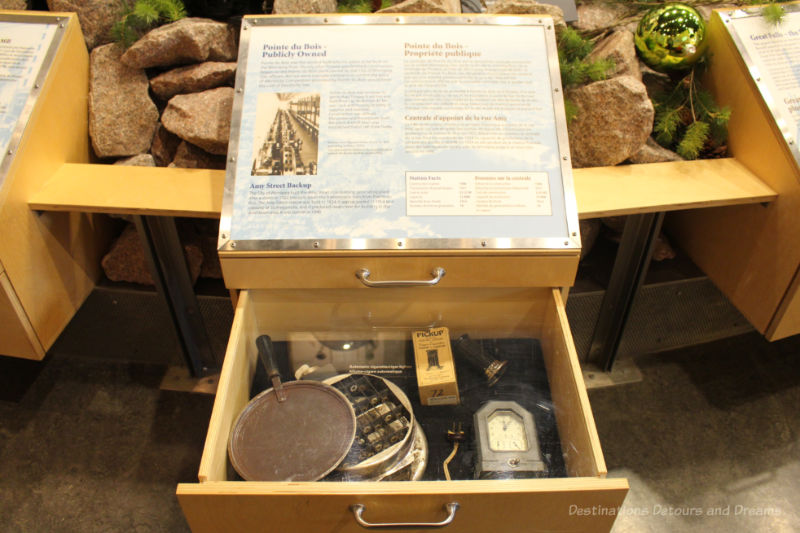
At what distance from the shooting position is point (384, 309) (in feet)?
4.77

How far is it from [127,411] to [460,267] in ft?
4.43

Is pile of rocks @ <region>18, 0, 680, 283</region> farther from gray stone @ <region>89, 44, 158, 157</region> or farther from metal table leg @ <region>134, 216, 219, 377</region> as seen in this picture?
metal table leg @ <region>134, 216, 219, 377</region>

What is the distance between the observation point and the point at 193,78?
1844 mm

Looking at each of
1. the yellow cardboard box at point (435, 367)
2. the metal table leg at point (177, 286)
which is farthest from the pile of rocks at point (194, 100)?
the yellow cardboard box at point (435, 367)

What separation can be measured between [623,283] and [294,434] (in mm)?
1190

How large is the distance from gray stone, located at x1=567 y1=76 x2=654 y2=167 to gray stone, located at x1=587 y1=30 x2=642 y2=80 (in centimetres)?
14

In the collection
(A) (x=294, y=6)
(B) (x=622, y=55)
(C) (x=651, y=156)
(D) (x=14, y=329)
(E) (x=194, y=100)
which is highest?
(A) (x=294, y=6)

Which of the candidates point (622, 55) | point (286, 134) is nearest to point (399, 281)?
point (286, 134)

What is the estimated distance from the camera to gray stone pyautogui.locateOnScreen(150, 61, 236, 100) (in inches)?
72.6

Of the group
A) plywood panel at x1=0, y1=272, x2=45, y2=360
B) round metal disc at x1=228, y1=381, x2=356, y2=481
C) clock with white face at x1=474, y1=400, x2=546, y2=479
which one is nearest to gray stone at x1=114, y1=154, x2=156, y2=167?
plywood panel at x1=0, y1=272, x2=45, y2=360

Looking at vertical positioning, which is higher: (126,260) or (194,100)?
(194,100)

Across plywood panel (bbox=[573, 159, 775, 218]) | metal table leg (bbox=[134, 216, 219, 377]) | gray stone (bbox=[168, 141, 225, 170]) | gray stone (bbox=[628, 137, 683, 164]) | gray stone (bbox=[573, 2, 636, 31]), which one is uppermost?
gray stone (bbox=[573, 2, 636, 31])

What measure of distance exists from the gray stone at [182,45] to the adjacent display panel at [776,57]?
155cm

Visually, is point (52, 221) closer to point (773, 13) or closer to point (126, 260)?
point (126, 260)
